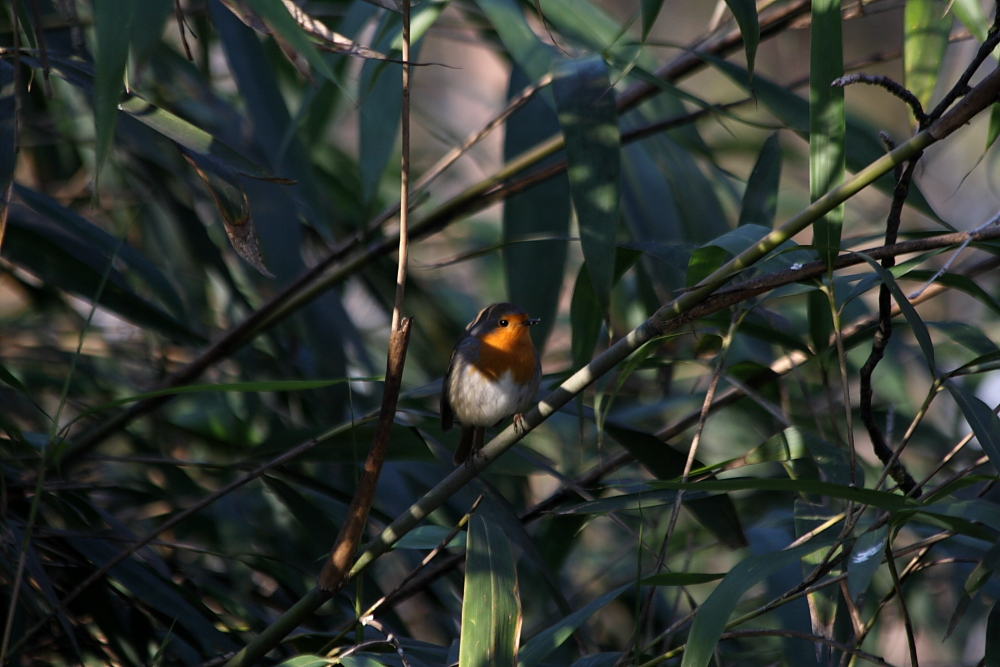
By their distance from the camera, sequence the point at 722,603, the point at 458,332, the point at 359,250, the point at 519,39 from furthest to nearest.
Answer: the point at 458,332 < the point at 359,250 < the point at 519,39 < the point at 722,603

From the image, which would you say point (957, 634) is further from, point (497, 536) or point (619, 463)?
point (497, 536)

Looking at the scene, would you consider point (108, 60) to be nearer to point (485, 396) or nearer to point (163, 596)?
point (163, 596)

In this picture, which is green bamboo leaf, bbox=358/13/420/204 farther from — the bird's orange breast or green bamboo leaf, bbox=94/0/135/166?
green bamboo leaf, bbox=94/0/135/166

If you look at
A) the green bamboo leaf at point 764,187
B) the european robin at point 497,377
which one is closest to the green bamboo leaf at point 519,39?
the green bamboo leaf at point 764,187

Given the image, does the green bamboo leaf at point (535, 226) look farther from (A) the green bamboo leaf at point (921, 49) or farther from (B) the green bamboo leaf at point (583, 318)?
(A) the green bamboo leaf at point (921, 49)

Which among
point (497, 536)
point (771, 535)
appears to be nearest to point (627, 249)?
point (497, 536)

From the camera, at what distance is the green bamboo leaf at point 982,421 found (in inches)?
55.1

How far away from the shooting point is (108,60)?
1.15 meters

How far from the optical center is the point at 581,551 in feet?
14.3

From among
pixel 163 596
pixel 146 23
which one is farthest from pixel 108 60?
pixel 163 596

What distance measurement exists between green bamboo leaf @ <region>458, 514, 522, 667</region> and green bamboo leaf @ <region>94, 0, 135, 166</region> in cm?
83

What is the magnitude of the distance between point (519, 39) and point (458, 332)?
1594mm

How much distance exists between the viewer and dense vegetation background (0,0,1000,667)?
139 centimetres

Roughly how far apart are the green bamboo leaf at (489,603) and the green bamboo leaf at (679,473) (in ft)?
→ 1.89
